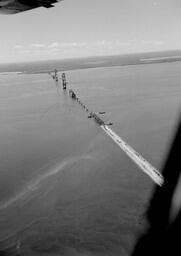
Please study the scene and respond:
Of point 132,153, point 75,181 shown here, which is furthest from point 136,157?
point 75,181

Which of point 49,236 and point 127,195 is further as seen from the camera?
point 127,195

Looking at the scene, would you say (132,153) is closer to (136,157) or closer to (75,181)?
(136,157)

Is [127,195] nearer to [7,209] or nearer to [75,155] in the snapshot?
[7,209]

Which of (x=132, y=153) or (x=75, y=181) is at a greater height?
(x=132, y=153)

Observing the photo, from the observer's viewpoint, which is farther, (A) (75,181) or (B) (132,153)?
(B) (132,153)

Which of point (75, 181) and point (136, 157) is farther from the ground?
point (136, 157)

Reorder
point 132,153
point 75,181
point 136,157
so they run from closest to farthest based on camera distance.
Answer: point 75,181, point 136,157, point 132,153

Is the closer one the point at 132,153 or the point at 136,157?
the point at 136,157

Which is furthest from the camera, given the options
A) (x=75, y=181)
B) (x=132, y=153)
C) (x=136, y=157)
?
(x=132, y=153)

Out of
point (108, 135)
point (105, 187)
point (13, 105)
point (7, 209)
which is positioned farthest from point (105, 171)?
point (13, 105)
